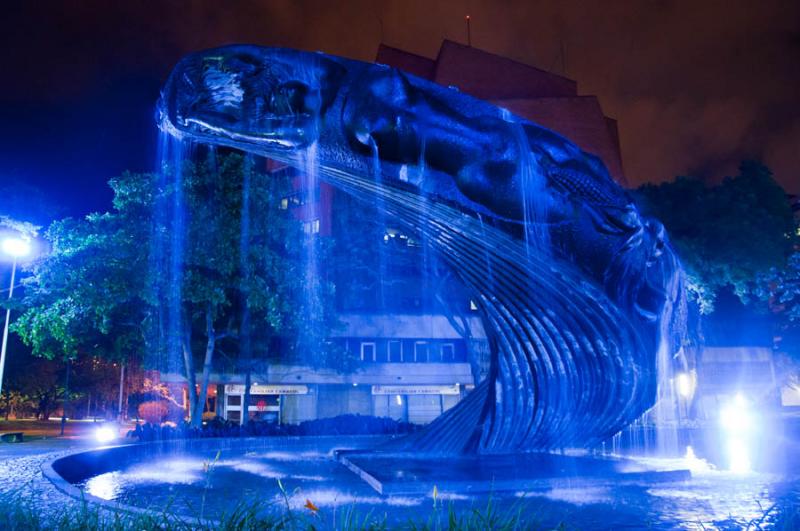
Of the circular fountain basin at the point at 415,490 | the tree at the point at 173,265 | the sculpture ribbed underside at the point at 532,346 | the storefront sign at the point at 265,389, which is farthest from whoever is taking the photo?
the storefront sign at the point at 265,389

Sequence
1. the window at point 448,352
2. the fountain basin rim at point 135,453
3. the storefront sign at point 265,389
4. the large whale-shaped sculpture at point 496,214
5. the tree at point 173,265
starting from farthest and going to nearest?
the window at point 448,352 < the storefront sign at point 265,389 < the tree at point 173,265 < the large whale-shaped sculpture at point 496,214 < the fountain basin rim at point 135,453

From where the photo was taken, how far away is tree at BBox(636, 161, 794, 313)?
2123cm

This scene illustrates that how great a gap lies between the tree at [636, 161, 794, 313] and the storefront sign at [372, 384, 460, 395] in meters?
18.2

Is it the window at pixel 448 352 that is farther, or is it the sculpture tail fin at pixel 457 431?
the window at pixel 448 352

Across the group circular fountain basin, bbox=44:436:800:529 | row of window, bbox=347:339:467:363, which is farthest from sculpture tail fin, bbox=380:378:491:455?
row of window, bbox=347:339:467:363

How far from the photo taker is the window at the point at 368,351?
36.7 m

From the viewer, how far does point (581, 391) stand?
893cm

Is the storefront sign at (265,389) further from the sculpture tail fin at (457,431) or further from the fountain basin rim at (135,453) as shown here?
the sculpture tail fin at (457,431)

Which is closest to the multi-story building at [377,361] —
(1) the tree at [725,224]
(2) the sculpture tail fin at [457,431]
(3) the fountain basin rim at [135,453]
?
(1) the tree at [725,224]

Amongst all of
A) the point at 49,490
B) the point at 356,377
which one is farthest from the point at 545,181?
the point at 356,377

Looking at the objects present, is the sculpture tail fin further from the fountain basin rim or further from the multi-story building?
the multi-story building

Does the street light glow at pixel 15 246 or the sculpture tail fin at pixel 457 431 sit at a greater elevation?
the street light glow at pixel 15 246

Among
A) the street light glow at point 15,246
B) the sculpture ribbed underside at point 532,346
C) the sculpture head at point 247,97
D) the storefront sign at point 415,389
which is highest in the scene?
the street light glow at point 15,246

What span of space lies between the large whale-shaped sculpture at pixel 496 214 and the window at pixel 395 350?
88.3 feet
